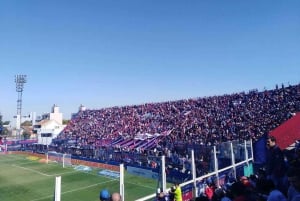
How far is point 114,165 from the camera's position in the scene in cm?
2528

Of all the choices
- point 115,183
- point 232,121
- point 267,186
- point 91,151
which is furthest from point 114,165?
point 267,186

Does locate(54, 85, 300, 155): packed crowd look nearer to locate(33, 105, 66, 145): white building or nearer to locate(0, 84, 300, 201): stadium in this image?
locate(0, 84, 300, 201): stadium

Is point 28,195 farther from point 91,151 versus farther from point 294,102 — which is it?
point 294,102

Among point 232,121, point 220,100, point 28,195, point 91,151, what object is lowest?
point 28,195

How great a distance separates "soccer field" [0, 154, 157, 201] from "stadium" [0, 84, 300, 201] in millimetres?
64

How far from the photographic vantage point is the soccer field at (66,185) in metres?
17.8

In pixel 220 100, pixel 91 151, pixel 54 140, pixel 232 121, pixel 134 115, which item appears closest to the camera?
pixel 232 121

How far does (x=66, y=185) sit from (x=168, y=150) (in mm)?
9794

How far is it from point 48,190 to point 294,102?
2278cm

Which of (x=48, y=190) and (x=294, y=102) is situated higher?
(x=294, y=102)

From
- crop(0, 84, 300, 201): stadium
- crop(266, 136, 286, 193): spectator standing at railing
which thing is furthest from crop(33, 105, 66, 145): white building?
crop(266, 136, 286, 193): spectator standing at railing

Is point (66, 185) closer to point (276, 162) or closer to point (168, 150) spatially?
point (168, 150)

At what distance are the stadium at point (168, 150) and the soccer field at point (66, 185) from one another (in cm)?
6

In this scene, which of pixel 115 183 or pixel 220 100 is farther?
pixel 220 100
